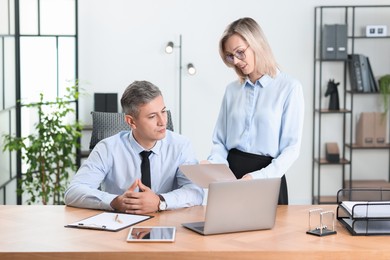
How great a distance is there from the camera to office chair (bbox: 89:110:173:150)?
12.4 ft

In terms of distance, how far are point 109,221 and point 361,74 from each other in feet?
13.1

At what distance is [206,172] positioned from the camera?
286 centimetres

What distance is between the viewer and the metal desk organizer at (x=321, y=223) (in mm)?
2689

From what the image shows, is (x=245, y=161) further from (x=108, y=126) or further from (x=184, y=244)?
(x=184, y=244)

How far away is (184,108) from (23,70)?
4.64 feet

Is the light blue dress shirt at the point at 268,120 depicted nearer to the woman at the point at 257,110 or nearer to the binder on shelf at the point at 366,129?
the woman at the point at 257,110

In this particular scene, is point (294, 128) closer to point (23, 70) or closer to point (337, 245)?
point (337, 245)

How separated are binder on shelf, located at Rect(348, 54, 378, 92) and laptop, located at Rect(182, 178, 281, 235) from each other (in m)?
3.81

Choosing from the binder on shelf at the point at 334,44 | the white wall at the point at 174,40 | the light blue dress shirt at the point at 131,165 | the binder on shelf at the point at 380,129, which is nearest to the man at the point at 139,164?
the light blue dress shirt at the point at 131,165

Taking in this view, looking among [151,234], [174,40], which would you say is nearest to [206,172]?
[151,234]

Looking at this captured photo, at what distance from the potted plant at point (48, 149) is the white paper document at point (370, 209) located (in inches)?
131

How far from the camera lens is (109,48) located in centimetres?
632

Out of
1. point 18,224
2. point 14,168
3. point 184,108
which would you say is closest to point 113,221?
point 18,224

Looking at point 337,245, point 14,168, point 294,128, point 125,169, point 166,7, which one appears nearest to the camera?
point 337,245
